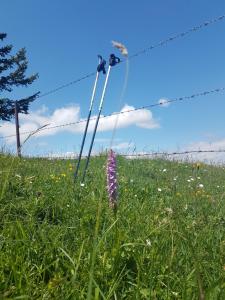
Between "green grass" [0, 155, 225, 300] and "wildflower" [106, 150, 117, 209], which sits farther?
"wildflower" [106, 150, 117, 209]

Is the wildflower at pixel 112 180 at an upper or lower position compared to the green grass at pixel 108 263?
upper

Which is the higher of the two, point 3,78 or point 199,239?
point 3,78

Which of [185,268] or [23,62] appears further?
[23,62]

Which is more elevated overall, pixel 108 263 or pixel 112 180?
pixel 112 180

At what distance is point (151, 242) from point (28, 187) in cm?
275

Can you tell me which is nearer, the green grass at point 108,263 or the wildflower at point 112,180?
the green grass at point 108,263

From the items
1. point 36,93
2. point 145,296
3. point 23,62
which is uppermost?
point 23,62

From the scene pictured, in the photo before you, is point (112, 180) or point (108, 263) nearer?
point (108, 263)

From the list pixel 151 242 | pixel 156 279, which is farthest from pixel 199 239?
pixel 156 279

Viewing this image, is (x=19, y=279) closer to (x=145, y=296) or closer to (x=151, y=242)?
(x=145, y=296)

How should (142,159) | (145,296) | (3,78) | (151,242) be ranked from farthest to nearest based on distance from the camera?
(3,78), (142,159), (151,242), (145,296)

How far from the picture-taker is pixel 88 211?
15.4ft

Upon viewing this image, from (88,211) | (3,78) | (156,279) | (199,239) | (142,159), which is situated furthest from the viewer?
(3,78)

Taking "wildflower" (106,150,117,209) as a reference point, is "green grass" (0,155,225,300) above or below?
below
